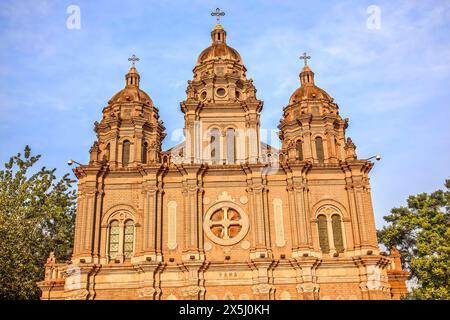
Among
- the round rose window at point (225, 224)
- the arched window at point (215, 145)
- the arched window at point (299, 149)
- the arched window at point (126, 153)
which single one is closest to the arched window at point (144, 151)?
the arched window at point (126, 153)

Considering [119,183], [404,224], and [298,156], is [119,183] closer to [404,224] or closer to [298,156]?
[298,156]

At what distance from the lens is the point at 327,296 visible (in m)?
30.6

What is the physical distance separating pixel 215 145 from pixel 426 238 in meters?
17.5

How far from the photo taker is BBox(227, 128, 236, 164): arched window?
35.7 m

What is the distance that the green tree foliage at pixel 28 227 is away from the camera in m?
35.3

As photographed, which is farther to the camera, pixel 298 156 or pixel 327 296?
pixel 298 156

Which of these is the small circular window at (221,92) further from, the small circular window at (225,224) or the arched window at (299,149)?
the small circular window at (225,224)

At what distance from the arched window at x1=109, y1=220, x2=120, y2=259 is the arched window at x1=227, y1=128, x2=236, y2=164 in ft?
29.6

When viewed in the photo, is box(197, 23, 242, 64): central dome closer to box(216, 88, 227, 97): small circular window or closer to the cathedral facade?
box(216, 88, 227, 97): small circular window

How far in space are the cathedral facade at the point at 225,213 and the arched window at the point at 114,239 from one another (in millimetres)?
65

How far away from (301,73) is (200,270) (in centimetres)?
1906

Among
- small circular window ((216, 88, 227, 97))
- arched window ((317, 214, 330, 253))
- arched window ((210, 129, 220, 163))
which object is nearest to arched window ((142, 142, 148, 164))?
arched window ((210, 129, 220, 163))

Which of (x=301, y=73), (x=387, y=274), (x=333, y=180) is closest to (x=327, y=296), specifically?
(x=387, y=274)

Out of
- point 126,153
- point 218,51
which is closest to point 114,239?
point 126,153
